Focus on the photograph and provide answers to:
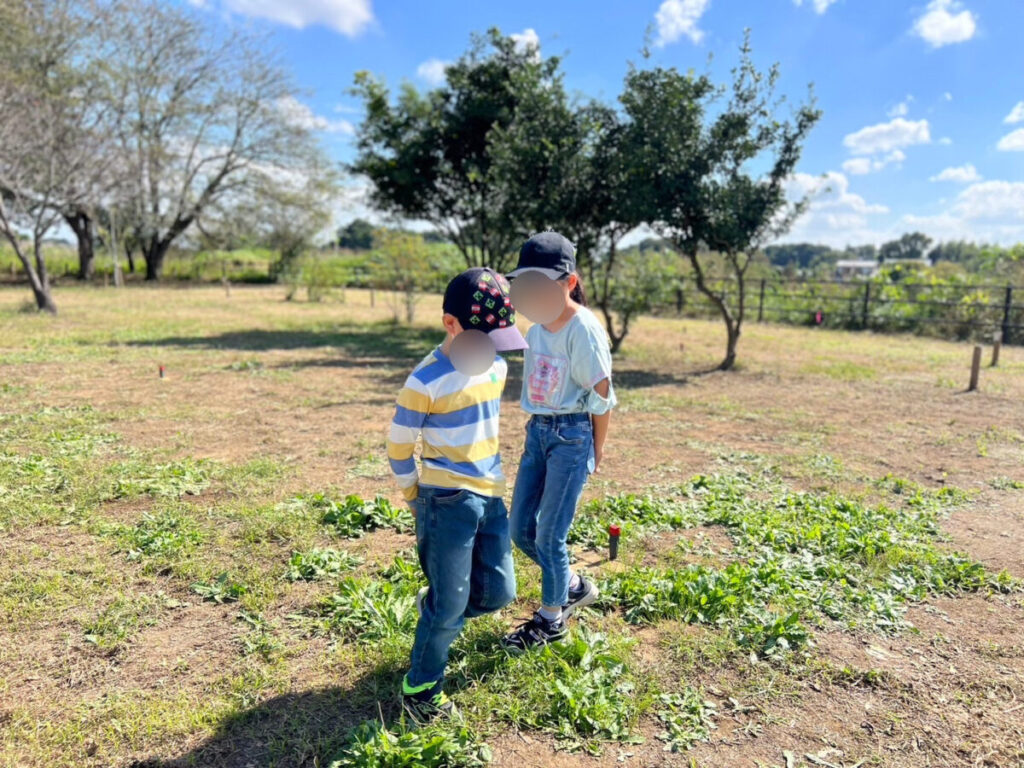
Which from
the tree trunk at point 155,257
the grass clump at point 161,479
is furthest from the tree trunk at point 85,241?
the grass clump at point 161,479

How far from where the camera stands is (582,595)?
3.40 meters

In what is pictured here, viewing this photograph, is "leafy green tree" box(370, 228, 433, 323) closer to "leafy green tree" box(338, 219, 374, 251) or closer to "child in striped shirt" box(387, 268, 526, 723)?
"child in striped shirt" box(387, 268, 526, 723)

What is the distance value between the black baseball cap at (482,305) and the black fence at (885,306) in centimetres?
1660

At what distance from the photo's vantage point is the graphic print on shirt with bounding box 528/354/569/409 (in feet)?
9.54

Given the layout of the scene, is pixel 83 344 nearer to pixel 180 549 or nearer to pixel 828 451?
pixel 180 549

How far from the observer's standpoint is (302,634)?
3229 mm

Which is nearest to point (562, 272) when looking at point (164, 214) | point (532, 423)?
point (532, 423)

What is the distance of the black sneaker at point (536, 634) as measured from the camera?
10.0 feet

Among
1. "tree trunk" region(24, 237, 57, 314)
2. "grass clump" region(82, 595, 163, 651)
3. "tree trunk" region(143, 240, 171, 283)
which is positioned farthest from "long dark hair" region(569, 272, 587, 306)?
"tree trunk" region(143, 240, 171, 283)

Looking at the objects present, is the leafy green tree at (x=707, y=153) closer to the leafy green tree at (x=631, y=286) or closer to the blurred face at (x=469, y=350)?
the leafy green tree at (x=631, y=286)

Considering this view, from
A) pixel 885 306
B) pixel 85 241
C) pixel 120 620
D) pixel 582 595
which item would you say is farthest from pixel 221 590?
pixel 85 241

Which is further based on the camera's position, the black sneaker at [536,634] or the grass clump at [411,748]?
the black sneaker at [536,634]

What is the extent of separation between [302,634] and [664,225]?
1040 cm

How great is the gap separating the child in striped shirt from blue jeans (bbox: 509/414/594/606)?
1.34ft
